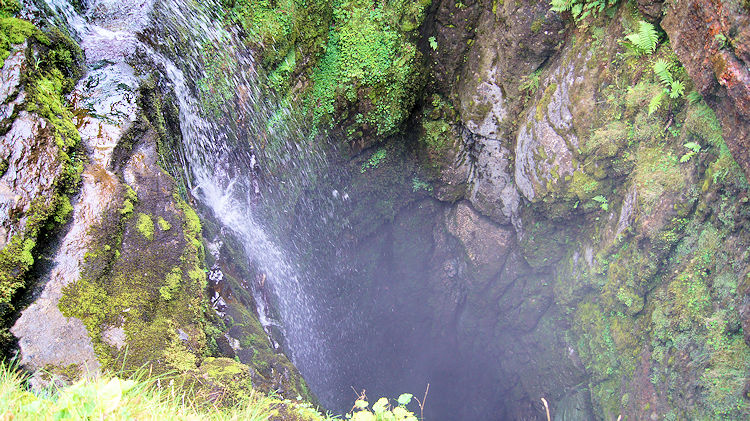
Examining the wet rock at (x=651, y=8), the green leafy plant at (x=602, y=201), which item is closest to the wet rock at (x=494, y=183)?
the green leafy plant at (x=602, y=201)

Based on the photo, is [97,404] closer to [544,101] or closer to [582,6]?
[544,101]

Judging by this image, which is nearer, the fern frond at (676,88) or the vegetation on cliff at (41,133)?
the vegetation on cliff at (41,133)

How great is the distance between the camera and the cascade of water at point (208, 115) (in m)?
3.67

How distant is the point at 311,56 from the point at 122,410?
521 centimetres

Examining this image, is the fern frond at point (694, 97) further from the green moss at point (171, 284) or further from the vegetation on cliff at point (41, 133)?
the vegetation on cliff at point (41, 133)

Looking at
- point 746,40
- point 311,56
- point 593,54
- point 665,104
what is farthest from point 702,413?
point 311,56

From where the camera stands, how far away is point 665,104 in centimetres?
449

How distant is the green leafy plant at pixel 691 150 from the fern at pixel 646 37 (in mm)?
1132

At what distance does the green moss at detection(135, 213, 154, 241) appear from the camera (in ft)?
9.71

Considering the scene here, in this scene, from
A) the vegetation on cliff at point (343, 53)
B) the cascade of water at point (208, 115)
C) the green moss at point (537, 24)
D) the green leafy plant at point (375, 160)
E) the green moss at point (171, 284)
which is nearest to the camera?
the green moss at point (171, 284)

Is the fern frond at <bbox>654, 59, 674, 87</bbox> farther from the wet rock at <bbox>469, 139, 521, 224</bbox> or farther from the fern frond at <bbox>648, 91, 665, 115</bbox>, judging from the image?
the wet rock at <bbox>469, 139, 521, 224</bbox>

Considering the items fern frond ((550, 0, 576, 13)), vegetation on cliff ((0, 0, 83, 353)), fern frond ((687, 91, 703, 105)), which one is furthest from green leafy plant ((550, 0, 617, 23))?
vegetation on cliff ((0, 0, 83, 353))

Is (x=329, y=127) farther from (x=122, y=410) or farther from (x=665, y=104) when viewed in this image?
(x=122, y=410)

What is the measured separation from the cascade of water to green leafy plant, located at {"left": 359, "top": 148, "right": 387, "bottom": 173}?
3.63ft
